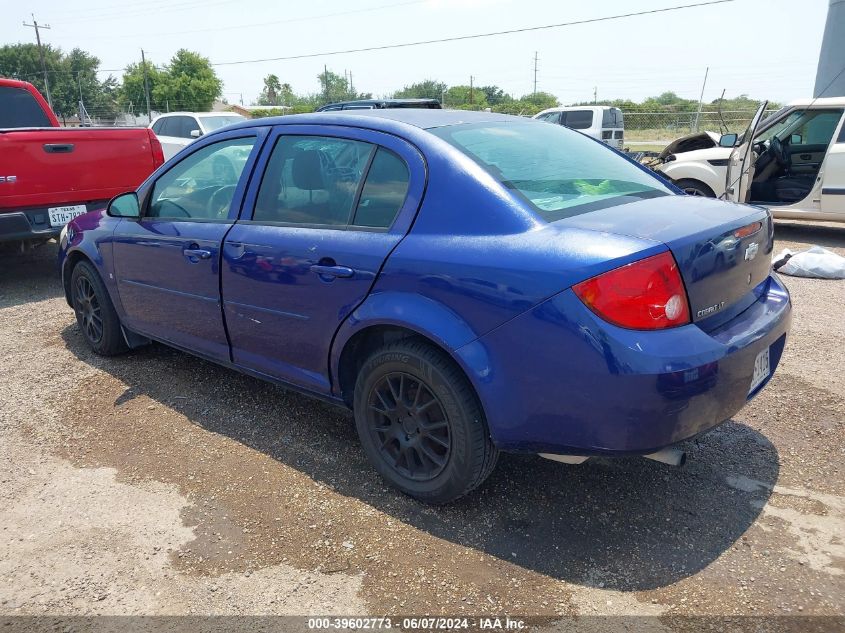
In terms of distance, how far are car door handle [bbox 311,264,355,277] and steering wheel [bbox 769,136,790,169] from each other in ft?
26.3

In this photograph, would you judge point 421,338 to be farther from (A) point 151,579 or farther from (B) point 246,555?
(A) point 151,579

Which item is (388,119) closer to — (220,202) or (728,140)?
(220,202)

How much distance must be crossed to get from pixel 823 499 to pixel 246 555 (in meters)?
2.44

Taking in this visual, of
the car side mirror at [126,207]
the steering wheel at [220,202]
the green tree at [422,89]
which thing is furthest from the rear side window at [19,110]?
the green tree at [422,89]

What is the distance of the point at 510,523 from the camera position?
2732mm

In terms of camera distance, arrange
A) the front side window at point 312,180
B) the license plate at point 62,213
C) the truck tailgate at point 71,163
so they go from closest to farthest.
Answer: the front side window at point 312,180 → the truck tailgate at point 71,163 → the license plate at point 62,213

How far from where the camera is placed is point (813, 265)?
665cm

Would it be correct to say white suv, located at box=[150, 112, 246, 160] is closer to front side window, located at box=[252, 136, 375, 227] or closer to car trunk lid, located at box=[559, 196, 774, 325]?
front side window, located at box=[252, 136, 375, 227]

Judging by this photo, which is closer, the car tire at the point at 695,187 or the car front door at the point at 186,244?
the car front door at the point at 186,244

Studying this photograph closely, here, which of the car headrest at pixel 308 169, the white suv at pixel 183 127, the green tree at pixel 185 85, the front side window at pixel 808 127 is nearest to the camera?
the car headrest at pixel 308 169

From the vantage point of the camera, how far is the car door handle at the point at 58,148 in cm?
616

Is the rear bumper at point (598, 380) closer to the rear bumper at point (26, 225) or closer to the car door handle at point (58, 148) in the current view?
the rear bumper at point (26, 225)

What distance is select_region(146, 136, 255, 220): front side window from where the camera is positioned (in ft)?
11.8

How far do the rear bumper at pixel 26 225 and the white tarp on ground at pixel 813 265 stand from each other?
718 centimetres
